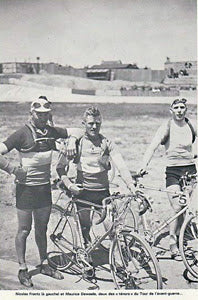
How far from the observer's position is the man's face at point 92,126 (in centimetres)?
453

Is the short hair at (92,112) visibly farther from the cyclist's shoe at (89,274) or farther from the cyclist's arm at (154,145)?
the cyclist's shoe at (89,274)

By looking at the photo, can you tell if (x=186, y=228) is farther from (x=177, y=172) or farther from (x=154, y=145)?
(x=154, y=145)

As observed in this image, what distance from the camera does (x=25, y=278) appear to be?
456 centimetres

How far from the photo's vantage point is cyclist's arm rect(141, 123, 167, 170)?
4652 mm

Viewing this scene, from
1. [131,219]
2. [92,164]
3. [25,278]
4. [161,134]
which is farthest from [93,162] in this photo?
[25,278]

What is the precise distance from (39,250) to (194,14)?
3.40 m

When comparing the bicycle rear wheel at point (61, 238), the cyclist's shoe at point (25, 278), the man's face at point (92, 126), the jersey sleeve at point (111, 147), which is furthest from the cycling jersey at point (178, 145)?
the cyclist's shoe at point (25, 278)

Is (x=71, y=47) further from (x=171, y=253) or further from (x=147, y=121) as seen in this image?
(x=171, y=253)

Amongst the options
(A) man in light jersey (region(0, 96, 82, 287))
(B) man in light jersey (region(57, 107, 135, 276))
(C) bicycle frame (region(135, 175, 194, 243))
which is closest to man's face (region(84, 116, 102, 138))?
(B) man in light jersey (region(57, 107, 135, 276))

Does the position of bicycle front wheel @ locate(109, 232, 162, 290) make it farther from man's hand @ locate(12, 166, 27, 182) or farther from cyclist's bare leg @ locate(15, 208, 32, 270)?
man's hand @ locate(12, 166, 27, 182)

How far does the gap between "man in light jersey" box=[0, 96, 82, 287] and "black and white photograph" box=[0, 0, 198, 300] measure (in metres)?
0.01

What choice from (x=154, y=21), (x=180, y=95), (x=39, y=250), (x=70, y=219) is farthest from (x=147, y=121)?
(x=39, y=250)

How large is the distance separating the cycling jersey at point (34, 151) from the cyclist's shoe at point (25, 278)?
1.02 metres

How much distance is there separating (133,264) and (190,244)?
792 mm
